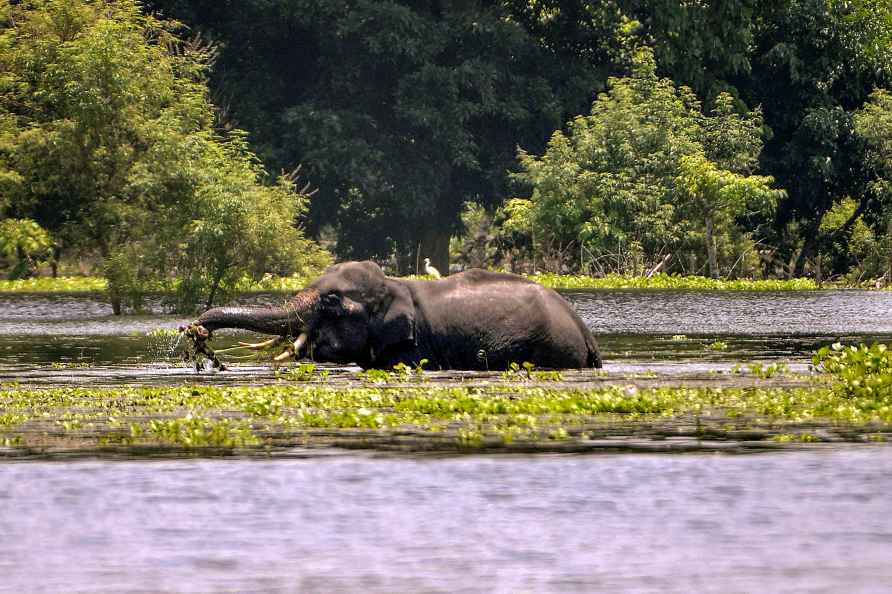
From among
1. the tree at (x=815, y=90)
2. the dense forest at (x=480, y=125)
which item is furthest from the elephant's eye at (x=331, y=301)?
the tree at (x=815, y=90)

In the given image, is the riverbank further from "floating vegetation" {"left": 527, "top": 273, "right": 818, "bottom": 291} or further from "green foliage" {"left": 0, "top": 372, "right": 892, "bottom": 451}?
"floating vegetation" {"left": 527, "top": 273, "right": 818, "bottom": 291}

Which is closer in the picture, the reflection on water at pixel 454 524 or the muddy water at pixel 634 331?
the reflection on water at pixel 454 524

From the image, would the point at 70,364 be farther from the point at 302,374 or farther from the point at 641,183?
the point at 641,183

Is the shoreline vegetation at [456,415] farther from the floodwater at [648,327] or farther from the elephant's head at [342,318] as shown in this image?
the floodwater at [648,327]

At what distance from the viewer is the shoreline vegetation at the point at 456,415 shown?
46.1 feet

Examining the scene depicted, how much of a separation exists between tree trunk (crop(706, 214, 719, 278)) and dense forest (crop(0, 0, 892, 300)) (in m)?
0.08

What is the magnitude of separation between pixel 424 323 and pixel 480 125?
3979 cm

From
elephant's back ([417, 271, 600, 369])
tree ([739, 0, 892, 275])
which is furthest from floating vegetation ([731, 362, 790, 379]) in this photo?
tree ([739, 0, 892, 275])

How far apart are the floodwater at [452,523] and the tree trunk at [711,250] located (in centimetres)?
3434

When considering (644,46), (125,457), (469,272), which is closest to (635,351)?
(469,272)

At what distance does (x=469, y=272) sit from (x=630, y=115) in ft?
88.8

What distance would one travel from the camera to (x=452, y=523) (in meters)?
10.8

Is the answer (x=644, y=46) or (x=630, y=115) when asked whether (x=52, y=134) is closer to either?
(x=630, y=115)

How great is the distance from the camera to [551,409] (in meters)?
16.0
